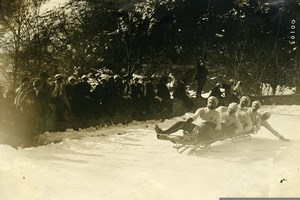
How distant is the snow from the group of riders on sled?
9cm

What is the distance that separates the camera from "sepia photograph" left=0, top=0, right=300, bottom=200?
4.46 meters

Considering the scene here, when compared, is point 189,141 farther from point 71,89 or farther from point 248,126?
point 71,89

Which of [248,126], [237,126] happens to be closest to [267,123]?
[248,126]

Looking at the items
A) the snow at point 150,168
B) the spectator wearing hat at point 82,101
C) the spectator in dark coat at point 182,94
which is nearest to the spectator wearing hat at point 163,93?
the spectator in dark coat at point 182,94

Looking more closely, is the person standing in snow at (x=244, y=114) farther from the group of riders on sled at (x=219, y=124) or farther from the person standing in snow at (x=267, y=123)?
the person standing in snow at (x=267, y=123)

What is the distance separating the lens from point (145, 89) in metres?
5.39

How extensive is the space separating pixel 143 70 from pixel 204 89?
2.51 ft

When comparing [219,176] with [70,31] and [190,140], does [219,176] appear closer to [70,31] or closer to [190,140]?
[190,140]

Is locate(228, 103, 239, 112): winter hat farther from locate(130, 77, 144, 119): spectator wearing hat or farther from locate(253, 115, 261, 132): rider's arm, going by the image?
locate(130, 77, 144, 119): spectator wearing hat

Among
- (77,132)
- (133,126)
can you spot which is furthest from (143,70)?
(77,132)

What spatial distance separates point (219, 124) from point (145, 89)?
1141 millimetres

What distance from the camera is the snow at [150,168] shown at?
166 inches

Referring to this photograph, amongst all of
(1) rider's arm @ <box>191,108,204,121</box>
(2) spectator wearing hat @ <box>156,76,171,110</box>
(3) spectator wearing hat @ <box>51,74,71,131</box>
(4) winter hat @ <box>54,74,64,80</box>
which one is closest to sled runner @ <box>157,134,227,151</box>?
(1) rider's arm @ <box>191,108,204,121</box>

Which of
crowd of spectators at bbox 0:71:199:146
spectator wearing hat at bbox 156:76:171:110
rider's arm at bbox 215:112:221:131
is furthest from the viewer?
spectator wearing hat at bbox 156:76:171:110
